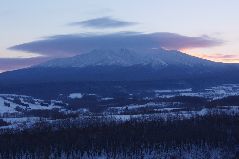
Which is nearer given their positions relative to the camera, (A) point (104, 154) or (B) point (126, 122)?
(A) point (104, 154)

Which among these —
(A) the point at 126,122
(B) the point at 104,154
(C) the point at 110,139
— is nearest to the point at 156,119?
(A) the point at 126,122

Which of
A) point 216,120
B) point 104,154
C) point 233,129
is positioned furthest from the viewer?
point 216,120

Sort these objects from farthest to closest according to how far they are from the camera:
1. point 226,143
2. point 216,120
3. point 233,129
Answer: point 216,120
point 233,129
point 226,143

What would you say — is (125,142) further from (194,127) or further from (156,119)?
(156,119)

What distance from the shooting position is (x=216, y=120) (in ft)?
450

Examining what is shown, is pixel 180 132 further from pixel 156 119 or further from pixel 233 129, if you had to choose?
pixel 156 119

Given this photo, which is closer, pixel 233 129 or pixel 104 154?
pixel 104 154

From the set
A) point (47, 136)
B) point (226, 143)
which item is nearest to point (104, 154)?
point (47, 136)

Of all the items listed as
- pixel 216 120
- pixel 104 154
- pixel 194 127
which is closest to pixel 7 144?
pixel 104 154

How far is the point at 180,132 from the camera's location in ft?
406

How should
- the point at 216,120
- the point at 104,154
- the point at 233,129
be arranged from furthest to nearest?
the point at 216,120, the point at 233,129, the point at 104,154

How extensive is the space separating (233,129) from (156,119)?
77.8ft

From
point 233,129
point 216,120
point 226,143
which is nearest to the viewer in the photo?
point 226,143

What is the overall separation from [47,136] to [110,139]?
12.8m
